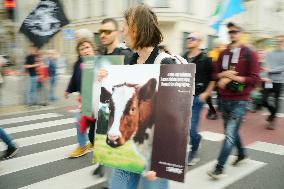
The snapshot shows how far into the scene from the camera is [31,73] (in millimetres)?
10781

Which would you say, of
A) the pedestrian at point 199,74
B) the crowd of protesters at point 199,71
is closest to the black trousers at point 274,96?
the crowd of protesters at point 199,71

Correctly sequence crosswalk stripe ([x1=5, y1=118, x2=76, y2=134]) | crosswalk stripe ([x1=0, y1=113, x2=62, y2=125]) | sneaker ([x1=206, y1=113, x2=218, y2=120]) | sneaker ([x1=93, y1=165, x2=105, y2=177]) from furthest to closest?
sneaker ([x1=206, y1=113, x2=218, y2=120]) → crosswalk stripe ([x1=0, y1=113, x2=62, y2=125]) → crosswalk stripe ([x1=5, y1=118, x2=76, y2=134]) → sneaker ([x1=93, y1=165, x2=105, y2=177])

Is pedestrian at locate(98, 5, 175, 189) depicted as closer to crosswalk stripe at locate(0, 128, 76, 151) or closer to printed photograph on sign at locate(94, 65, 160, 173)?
printed photograph on sign at locate(94, 65, 160, 173)

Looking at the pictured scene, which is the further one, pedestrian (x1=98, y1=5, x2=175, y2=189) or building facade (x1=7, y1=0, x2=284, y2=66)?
building facade (x1=7, y1=0, x2=284, y2=66)

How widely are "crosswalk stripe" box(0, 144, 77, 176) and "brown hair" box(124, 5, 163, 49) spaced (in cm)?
350

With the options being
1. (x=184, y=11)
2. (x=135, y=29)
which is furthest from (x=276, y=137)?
(x=184, y=11)

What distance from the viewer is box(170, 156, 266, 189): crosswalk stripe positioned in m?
4.60

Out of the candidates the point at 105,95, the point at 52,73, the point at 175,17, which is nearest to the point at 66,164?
the point at 105,95

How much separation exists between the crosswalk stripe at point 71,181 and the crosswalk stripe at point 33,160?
0.71m

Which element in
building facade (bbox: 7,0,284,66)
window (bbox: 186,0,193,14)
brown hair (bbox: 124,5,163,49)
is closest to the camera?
brown hair (bbox: 124,5,163,49)

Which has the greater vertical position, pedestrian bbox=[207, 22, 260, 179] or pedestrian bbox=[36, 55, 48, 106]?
pedestrian bbox=[207, 22, 260, 179]

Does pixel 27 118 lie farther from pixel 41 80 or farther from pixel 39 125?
pixel 41 80

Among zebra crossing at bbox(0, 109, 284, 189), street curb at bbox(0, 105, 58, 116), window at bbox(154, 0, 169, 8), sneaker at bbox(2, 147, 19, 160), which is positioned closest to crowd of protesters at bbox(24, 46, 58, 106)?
street curb at bbox(0, 105, 58, 116)

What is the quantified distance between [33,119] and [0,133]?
340 cm
